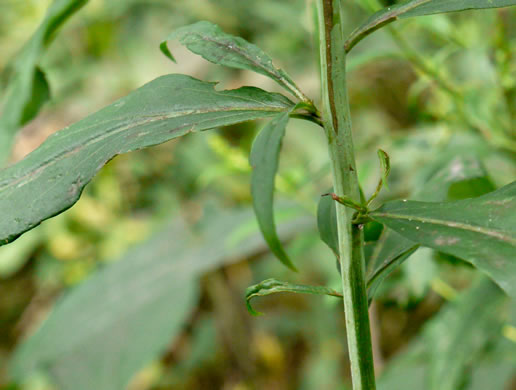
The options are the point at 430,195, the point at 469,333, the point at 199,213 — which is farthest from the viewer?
the point at 199,213

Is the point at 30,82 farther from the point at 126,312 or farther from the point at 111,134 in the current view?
the point at 126,312

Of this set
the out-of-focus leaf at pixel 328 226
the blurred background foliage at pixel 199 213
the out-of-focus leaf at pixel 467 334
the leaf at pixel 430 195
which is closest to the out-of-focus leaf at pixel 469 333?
the out-of-focus leaf at pixel 467 334

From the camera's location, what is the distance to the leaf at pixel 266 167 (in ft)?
1.00

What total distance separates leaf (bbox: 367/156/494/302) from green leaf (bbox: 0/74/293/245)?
120 mm

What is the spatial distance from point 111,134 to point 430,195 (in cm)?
29

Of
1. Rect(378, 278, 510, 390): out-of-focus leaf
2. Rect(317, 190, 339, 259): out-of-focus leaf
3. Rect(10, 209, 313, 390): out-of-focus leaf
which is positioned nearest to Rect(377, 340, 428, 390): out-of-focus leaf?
Rect(378, 278, 510, 390): out-of-focus leaf

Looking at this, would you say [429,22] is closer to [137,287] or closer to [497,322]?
[497,322]

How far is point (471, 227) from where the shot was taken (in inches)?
11.4

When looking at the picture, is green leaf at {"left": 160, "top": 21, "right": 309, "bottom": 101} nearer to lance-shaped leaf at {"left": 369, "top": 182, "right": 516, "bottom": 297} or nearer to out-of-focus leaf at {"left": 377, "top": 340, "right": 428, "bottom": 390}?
lance-shaped leaf at {"left": 369, "top": 182, "right": 516, "bottom": 297}

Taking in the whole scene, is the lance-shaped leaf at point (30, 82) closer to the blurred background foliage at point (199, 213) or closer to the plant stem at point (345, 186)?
the plant stem at point (345, 186)

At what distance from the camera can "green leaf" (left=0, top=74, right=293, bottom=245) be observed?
310mm

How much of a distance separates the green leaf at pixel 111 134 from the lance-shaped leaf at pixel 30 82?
168 millimetres

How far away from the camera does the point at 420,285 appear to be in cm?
65

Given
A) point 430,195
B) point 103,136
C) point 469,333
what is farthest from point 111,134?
point 469,333
